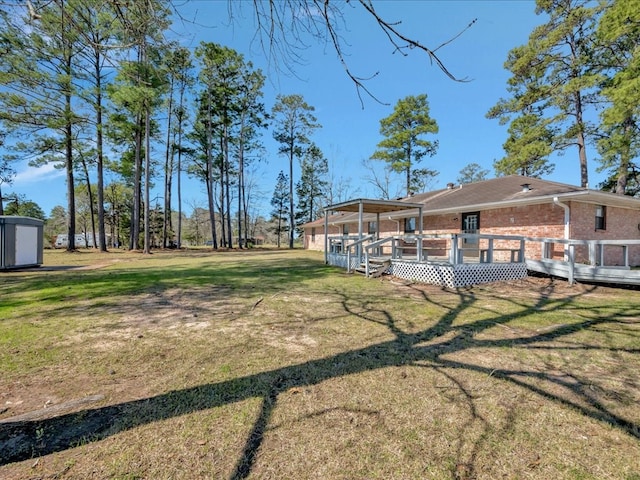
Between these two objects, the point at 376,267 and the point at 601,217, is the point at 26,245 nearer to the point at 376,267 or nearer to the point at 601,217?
the point at 376,267

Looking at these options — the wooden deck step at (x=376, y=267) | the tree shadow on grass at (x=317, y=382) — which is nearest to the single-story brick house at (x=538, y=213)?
the wooden deck step at (x=376, y=267)

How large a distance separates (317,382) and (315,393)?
0.19 metres

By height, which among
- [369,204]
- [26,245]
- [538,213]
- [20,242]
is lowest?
[26,245]

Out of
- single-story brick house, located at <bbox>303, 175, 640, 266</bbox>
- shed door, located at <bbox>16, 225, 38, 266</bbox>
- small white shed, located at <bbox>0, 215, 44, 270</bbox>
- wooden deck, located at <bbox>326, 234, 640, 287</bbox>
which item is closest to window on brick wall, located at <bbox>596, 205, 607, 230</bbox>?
single-story brick house, located at <bbox>303, 175, 640, 266</bbox>

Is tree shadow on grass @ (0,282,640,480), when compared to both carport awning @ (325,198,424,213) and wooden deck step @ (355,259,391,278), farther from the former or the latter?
carport awning @ (325,198,424,213)

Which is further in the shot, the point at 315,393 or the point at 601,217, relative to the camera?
the point at 601,217

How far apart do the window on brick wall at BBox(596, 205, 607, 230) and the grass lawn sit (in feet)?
27.8

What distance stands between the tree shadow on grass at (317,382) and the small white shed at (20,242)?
11370 millimetres

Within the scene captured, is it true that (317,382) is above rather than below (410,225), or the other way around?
below

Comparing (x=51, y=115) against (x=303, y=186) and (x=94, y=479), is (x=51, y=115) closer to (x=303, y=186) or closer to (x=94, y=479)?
(x=94, y=479)

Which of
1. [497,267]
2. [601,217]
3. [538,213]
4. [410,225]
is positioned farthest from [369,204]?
[601,217]

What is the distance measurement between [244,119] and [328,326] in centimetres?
2803

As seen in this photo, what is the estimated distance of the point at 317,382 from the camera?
2809 mm

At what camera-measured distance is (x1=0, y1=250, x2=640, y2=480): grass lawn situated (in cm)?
184
